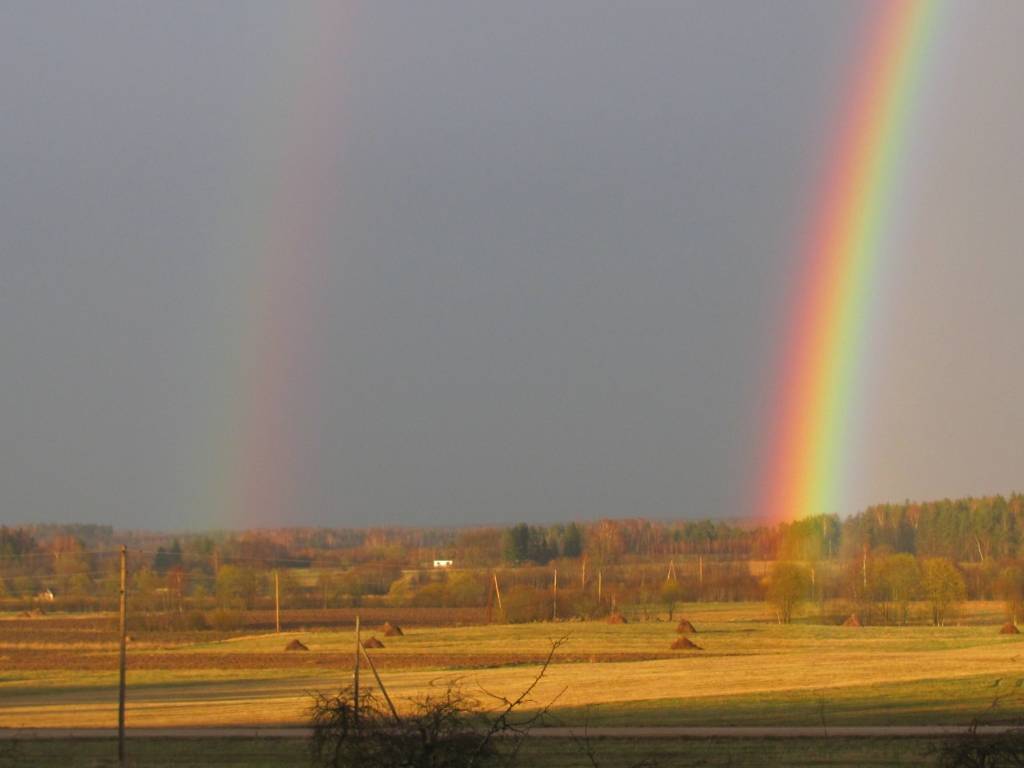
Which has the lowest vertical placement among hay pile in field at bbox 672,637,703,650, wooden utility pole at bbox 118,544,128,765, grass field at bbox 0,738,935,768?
hay pile in field at bbox 672,637,703,650

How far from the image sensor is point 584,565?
368 ft

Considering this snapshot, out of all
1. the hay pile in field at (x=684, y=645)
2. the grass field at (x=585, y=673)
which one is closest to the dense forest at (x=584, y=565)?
the grass field at (x=585, y=673)

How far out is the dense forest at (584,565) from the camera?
94.4 meters

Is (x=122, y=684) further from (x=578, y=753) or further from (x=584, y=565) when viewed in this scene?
(x=584, y=565)

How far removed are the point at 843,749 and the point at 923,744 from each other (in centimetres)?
149

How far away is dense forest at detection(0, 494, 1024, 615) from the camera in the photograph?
9444 centimetres

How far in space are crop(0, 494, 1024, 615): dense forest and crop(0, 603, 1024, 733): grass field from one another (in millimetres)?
14106

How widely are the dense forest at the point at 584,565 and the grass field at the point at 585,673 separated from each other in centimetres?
1411

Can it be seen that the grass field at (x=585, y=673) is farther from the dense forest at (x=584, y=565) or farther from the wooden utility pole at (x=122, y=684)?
the dense forest at (x=584, y=565)

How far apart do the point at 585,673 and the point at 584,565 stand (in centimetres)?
7110

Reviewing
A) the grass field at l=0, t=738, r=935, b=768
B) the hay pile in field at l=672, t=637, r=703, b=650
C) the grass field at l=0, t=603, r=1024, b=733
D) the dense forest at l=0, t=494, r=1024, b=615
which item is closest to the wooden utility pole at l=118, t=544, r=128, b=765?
the grass field at l=0, t=738, r=935, b=768

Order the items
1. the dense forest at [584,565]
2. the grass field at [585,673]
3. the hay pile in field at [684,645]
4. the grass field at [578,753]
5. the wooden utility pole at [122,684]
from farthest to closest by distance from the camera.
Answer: the dense forest at [584,565] < the hay pile in field at [684,645] < the grass field at [585,673] < the wooden utility pole at [122,684] < the grass field at [578,753]

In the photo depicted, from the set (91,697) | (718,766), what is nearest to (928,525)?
(91,697)

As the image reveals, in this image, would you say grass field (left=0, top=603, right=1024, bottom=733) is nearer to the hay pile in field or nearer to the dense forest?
the hay pile in field
